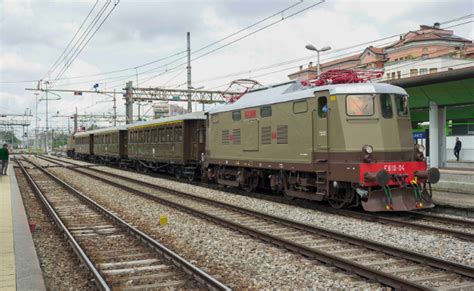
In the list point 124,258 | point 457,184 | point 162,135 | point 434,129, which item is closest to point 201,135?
point 162,135

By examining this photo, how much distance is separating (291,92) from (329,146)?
257 centimetres

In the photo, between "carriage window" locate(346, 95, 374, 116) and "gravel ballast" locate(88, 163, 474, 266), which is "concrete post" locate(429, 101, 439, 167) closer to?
"gravel ballast" locate(88, 163, 474, 266)

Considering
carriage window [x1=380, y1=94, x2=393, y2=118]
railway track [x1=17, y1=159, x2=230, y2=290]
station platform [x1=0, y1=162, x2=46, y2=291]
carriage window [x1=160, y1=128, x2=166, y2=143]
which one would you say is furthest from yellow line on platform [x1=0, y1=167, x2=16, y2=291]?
carriage window [x1=160, y1=128, x2=166, y2=143]

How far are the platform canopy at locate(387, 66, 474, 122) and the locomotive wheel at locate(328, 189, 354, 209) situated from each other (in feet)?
32.9

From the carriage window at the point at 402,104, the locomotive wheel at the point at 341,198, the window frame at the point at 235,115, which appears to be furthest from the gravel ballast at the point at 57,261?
the carriage window at the point at 402,104

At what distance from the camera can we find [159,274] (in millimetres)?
6320

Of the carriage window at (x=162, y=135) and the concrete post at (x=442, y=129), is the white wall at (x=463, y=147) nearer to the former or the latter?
the concrete post at (x=442, y=129)

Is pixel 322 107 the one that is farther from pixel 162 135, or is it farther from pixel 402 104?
pixel 162 135

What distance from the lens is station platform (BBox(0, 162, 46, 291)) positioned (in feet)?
18.3

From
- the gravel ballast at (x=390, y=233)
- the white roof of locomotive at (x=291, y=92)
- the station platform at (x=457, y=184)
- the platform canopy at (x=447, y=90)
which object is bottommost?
the gravel ballast at (x=390, y=233)

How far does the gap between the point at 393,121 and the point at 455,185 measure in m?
6.72

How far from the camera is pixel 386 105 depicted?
11.1m

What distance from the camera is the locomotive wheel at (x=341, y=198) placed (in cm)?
1123

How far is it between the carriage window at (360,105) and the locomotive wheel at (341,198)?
1945 mm
